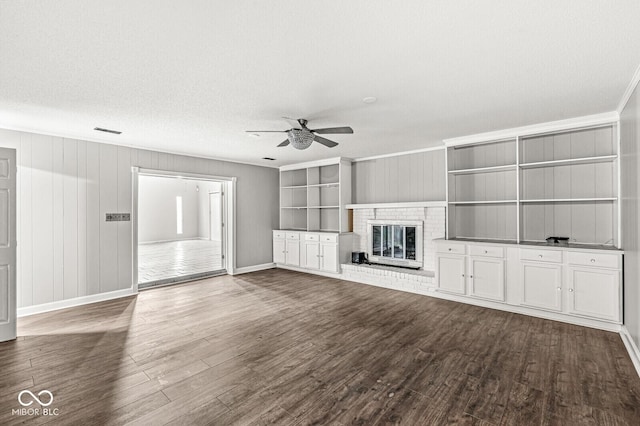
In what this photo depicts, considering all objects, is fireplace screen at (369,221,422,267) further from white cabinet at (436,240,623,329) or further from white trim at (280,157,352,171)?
white trim at (280,157,352,171)

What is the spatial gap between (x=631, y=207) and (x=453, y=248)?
208cm

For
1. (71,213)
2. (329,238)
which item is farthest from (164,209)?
(329,238)

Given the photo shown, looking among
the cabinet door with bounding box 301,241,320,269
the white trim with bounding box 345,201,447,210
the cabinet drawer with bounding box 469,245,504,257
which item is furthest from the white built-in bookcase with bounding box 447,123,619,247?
the cabinet door with bounding box 301,241,320,269

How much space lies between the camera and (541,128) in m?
4.12

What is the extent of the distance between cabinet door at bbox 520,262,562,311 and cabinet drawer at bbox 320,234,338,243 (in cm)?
332

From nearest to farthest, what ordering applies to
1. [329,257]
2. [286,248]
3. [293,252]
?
[329,257] < [293,252] < [286,248]

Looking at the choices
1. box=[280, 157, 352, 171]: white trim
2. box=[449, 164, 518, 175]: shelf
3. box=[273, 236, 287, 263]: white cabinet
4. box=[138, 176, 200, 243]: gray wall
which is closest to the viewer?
box=[449, 164, 518, 175]: shelf

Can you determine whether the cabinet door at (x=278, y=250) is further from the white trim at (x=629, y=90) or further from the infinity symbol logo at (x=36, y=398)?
the white trim at (x=629, y=90)

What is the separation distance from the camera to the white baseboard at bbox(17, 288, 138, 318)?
166 inches

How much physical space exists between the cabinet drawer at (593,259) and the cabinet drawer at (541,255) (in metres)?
0.11

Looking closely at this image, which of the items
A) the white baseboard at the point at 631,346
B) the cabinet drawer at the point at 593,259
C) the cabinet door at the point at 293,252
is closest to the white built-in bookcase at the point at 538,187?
the cabinet drawer at the point at 593,259

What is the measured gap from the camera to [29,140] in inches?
168

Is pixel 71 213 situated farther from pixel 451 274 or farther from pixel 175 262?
pixel 451 274

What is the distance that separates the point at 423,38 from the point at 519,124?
2871 mm
